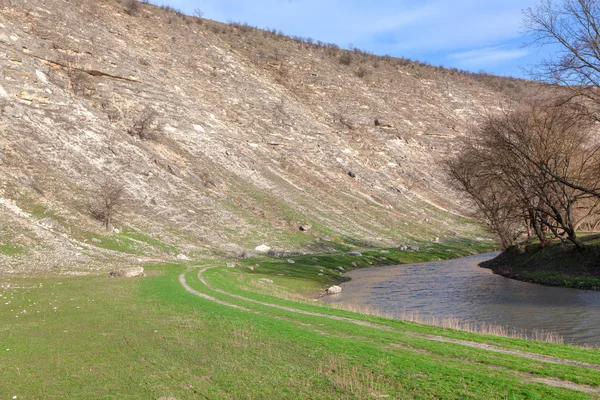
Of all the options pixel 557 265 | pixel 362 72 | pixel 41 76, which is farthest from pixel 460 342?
pixel 362 72

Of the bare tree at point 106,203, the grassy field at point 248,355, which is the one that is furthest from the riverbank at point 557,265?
the bare tree at point 106,203

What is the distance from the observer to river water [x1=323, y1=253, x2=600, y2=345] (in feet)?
73.7

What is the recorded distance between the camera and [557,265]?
37938 mm

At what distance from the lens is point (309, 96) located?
10450 cm

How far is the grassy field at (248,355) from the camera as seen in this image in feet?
32.9

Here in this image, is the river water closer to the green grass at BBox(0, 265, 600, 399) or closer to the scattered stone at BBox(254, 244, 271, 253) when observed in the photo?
the green grass at BBox(0, 265, 600, 399)

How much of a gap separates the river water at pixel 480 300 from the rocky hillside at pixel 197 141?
16.3 meters

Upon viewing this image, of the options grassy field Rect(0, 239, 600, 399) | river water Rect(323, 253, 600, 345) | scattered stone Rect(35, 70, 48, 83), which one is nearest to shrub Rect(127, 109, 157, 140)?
scattered stone Rect(35, 70, 48, 83)

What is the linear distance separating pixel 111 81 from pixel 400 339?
6681 cm

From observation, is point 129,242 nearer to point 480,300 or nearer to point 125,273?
point 125,273

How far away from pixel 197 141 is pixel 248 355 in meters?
58.3

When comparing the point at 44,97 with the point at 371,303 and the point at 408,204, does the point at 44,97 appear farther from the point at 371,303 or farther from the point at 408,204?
the point at 408,204

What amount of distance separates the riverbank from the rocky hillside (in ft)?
71.5

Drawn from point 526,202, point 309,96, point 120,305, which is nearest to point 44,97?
point 120,305
